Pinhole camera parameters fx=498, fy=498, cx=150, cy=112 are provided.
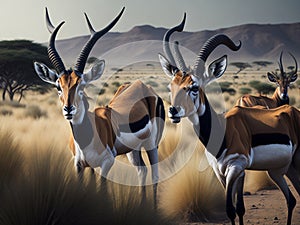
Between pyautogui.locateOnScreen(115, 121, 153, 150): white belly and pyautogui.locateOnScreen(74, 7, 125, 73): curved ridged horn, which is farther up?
pyautogui.locateOnScreen(74, 7, 125, 73): curved ridged horn

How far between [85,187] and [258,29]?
17905 cm

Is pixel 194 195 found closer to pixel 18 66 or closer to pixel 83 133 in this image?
pixel 83 133

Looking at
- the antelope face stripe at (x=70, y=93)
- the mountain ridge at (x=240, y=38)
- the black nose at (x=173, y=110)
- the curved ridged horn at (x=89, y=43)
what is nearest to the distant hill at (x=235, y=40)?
the mountain ridge at (x=240, y=38)

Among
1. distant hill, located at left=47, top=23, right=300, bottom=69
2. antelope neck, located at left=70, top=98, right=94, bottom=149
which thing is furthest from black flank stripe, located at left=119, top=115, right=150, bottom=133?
distant hill, located at left=47, top=23, right=300, bottom=69

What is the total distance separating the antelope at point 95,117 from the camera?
21.2 ft

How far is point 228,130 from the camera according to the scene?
614 cm

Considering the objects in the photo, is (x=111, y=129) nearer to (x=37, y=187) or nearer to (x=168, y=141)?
(x=37, y=187)

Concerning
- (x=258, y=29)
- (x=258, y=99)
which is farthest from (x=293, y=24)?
(x=258, y=99)

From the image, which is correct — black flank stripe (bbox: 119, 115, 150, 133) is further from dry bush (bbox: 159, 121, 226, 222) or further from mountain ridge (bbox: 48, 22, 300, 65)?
mountain ridge (bbox: 48, 22, 300, 65)

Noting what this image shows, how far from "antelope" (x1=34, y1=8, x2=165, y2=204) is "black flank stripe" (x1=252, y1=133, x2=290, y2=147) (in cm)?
169

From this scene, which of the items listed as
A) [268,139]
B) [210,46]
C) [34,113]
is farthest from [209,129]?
[34,113]

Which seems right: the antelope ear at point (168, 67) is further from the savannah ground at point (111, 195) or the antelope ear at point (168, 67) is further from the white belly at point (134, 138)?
the savannah ground at point (111, 195)

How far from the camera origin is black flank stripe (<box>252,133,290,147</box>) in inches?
246

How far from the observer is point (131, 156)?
8.47 m
